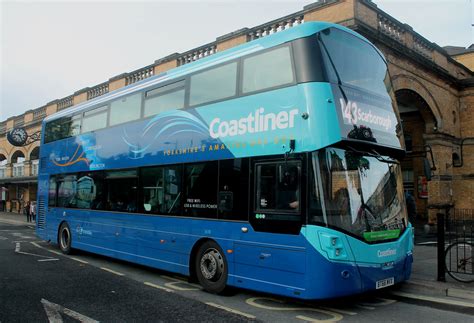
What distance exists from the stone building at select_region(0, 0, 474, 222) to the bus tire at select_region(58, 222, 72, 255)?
8401mm

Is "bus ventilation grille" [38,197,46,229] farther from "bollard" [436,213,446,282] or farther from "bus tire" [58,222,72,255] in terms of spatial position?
"bollard" [436,213,446,282]

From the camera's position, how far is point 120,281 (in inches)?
324

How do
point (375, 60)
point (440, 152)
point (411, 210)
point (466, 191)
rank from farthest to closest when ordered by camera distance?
point (466, 191) → point (440, 152) → point (411, 210) → point (375, 60)

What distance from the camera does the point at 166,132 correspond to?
8492 millimetres

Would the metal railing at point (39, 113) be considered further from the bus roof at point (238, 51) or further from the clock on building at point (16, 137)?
the bus roof at point (238, 51)

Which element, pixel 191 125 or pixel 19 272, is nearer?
pixel 191 125

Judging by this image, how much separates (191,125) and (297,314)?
386cm

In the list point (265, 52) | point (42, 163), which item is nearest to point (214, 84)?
point (265, 52)

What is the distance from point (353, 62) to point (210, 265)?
4093 millimetres

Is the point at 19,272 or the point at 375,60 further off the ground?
the point at 375,60

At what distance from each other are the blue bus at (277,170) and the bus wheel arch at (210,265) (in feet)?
0.08

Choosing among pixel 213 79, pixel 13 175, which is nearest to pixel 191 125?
pixel 213 79

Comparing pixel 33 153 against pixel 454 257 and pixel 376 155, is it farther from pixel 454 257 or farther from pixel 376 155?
pixel 376 155

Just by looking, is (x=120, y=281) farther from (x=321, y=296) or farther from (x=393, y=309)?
(x=393, y=309)
